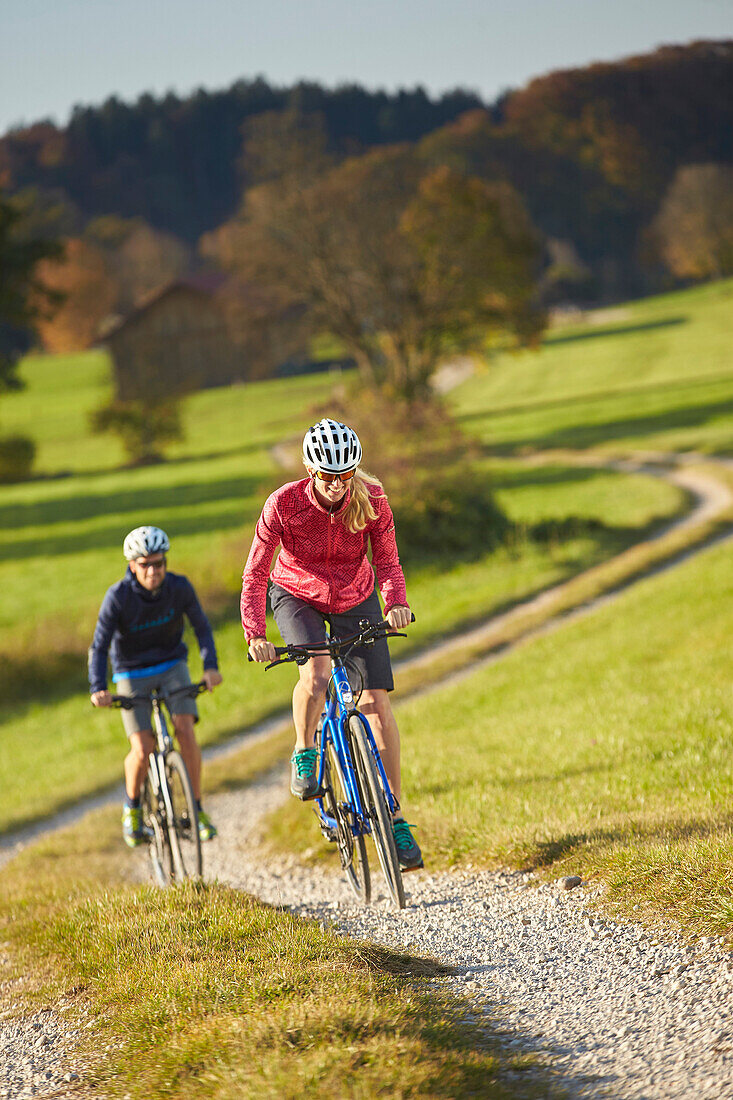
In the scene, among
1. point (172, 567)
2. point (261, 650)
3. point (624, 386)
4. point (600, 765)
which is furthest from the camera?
point (624, 386)

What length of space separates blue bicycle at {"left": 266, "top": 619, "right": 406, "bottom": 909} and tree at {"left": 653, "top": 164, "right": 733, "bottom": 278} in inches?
3734

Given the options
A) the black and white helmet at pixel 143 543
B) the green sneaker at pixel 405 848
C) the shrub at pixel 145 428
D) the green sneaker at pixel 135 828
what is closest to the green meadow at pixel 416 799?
the green sneaker at pixel 135 828

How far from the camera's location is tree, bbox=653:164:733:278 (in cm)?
9188

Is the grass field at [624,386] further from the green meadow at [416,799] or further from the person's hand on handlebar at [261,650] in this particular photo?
the person's hand on handlebar at [261,650]

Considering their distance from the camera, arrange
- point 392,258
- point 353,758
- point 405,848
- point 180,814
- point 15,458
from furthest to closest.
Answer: point 15,458
point 392,258
point 180,814
point 353,758
point 405,848

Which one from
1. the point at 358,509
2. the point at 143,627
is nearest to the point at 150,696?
the point at 143,627

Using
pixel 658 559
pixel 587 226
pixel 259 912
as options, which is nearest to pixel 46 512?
pixel 658 559

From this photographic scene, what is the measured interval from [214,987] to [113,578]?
1005 inches

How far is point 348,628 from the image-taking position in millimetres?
5715

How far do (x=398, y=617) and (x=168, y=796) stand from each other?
2.72 m

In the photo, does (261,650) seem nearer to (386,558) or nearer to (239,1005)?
(386,558)

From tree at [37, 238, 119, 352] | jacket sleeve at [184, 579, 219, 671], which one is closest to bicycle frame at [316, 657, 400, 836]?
jacket sleeve at [184, 579, 219, 671]

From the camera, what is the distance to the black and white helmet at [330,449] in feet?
17.1

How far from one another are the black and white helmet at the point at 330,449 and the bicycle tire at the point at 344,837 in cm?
154
